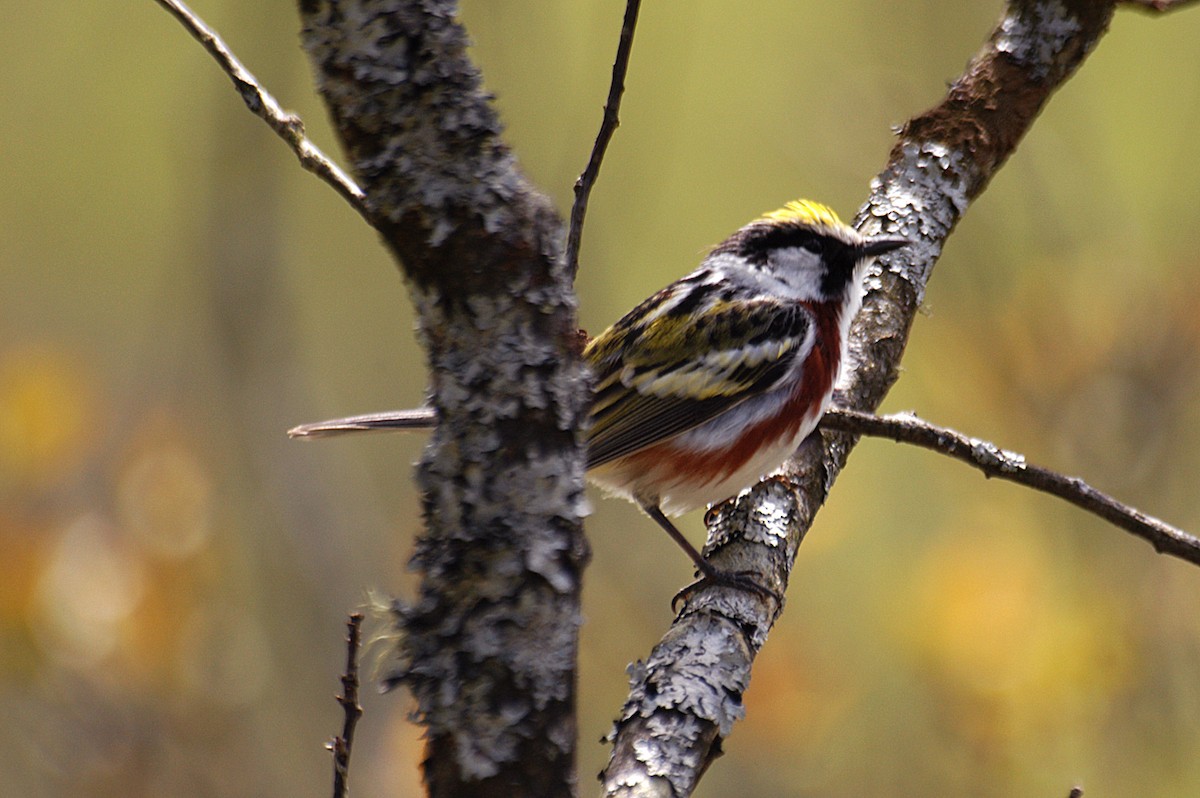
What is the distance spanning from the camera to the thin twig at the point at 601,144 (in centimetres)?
222

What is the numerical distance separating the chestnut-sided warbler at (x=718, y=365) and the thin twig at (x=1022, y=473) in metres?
0.54

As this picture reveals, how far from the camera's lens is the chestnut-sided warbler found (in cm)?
365

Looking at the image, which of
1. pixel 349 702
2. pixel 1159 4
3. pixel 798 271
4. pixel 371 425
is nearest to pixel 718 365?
pixel 798 271

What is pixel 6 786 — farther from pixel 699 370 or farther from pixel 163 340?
pixel 699 370

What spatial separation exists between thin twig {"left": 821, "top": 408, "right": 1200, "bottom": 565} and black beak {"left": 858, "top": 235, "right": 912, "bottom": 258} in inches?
27.9

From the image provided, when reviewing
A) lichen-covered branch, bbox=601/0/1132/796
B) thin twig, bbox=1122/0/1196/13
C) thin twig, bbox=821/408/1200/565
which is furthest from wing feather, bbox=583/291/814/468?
thin twig, bbox=1122/0/1196/13

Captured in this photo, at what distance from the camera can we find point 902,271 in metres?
3.67

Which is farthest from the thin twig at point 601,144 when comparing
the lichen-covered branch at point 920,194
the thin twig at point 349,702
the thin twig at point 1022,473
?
the lichen-covered branch at point 920,194

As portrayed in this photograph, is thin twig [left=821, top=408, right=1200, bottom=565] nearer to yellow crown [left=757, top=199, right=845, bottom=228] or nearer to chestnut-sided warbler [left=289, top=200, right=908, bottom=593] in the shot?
chestnut-sided warbler [left=289, top=200, right=908, bottom=593]

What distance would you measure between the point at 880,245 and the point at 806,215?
0.61 m

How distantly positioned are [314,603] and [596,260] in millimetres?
2172

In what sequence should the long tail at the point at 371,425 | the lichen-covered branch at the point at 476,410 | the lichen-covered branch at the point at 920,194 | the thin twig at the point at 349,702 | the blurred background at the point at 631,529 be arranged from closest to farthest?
the lichen-covered branch at the point at 476,410
the thin twig at the point at 349,702
the lichen-covered branch at the point at 920,194
the long tail at the point at 371,425
the blurred background at the point at 631,529

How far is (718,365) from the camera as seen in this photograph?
4020 mm

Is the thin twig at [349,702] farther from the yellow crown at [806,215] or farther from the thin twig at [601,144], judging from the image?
the yellow crown at [806,215]
